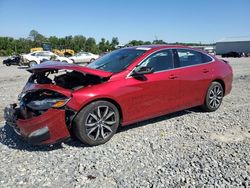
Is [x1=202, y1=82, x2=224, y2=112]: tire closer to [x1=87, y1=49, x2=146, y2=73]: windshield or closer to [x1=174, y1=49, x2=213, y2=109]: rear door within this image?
[x1=174, y1=49, x2=213, y2=109]: rear door

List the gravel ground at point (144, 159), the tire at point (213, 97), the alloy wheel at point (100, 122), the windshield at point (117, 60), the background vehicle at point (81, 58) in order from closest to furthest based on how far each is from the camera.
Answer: the gravel ground at point (144, 159) < the alloy wheel at point (100, 122) < the windshield at point (117, 60) < the tire at point (213, 97) < the background vehicle at point (81, 58)

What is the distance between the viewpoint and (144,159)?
438cm

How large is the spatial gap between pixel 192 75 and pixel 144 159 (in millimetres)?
2588

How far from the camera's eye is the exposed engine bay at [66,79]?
503 cm

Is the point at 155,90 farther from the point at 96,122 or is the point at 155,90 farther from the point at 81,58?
the point at 81,58

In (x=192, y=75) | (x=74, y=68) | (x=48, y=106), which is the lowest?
(x=48, y=106)

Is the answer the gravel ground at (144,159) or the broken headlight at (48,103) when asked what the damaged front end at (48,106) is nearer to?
the broken headlight at (48,103)

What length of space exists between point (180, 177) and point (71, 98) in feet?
6.45

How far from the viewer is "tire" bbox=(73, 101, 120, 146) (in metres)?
4.73

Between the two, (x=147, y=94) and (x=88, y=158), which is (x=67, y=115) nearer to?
(x=88, y=158)

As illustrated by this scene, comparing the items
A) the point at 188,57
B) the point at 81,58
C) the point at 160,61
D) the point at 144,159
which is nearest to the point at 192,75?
the point at 188,57

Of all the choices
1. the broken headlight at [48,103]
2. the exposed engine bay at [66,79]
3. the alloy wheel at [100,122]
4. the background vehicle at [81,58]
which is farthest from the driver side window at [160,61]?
the background vehicle at [81,58]

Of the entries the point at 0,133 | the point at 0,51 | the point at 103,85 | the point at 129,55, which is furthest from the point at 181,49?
the point at 0,51

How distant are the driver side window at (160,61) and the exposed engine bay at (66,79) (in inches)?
39.0
